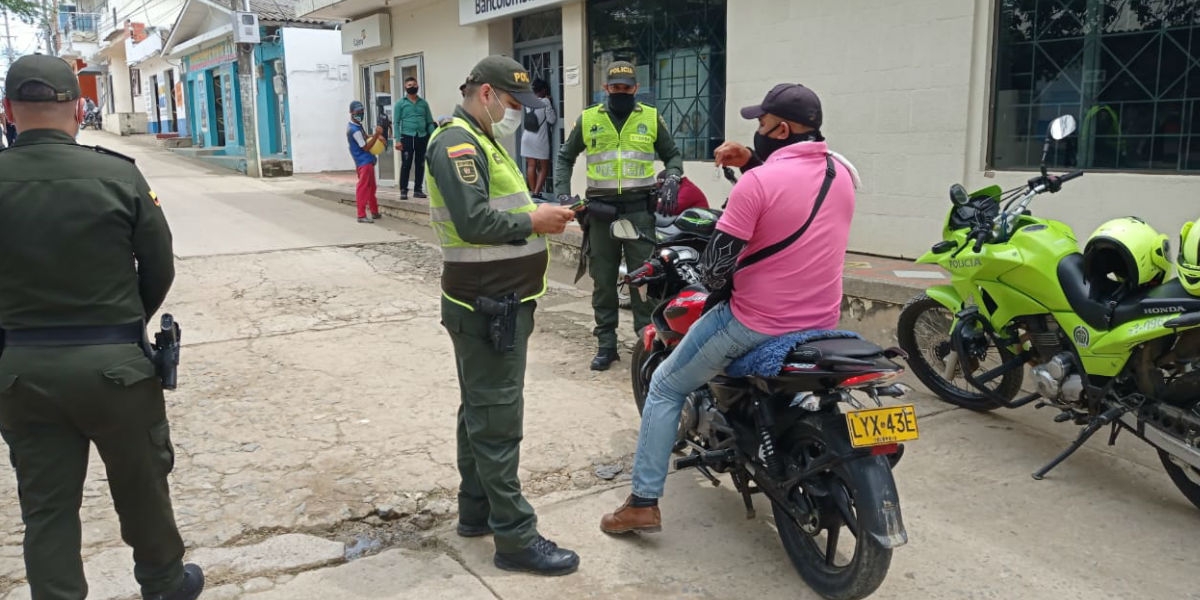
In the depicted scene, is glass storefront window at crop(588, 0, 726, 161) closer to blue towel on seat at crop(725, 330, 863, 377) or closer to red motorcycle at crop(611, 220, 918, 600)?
red motorcycle at crop(611, 220, 918, 600)

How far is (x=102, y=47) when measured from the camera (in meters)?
39.5

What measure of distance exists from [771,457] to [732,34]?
20.4 feet

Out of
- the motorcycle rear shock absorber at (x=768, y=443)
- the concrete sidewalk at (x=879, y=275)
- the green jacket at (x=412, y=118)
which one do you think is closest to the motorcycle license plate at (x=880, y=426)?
the motorcycle rear shock absorber at (x=768, y=443)

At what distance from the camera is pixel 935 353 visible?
4.88 metres

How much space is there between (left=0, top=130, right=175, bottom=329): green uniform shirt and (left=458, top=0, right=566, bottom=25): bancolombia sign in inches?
345

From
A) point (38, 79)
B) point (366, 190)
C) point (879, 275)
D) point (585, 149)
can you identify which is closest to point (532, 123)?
point (366, 190)

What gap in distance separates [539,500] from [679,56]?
673cm

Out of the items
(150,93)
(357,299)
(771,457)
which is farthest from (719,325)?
(150,93)

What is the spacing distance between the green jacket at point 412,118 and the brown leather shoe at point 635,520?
10190 mm

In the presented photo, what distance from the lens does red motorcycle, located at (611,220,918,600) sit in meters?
2.78

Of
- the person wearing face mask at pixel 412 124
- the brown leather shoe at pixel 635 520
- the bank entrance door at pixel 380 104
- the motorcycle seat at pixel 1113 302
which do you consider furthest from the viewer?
the bank entrance door at pixel 380 104

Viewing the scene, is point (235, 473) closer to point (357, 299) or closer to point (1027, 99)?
point (357, 299)

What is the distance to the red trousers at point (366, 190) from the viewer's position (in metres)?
12.1

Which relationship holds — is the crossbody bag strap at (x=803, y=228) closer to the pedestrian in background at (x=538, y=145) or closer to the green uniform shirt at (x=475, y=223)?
the green uniform shirt at (x=475, y=223)
